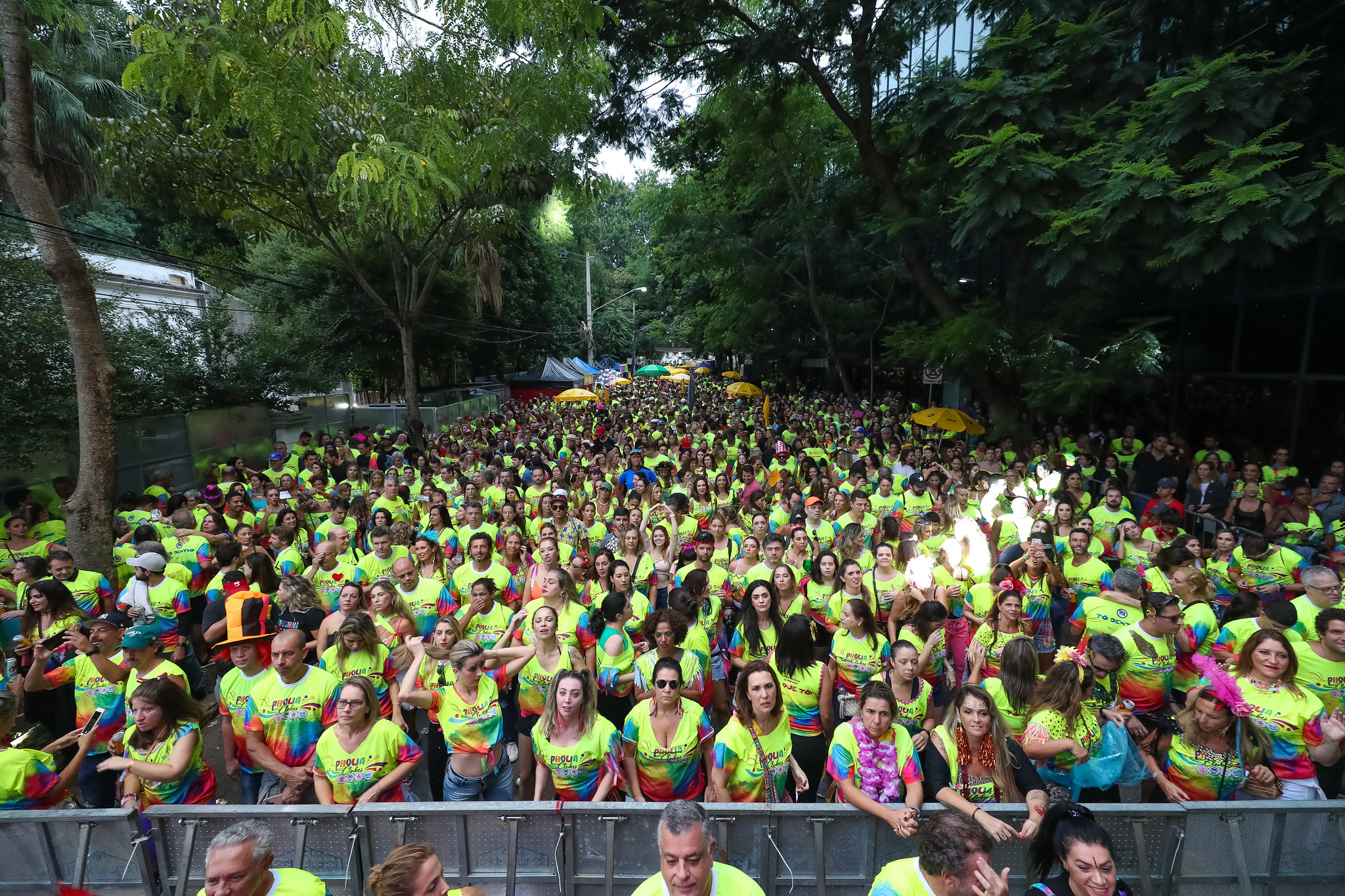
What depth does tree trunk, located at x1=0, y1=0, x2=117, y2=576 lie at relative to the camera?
7137 millimetres

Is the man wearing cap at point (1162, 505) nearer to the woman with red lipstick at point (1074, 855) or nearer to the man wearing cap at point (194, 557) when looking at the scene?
the woman with red lipstick at point (1074, 855)

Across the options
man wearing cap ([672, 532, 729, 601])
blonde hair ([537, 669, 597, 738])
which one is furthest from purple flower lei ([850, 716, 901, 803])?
man wearing cap ([672, 532, 729, 601])

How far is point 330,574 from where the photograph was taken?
22.1ft

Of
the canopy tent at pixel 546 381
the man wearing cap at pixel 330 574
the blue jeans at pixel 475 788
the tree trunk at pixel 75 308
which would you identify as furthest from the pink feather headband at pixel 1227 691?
the canopy tent at pixel 546 381

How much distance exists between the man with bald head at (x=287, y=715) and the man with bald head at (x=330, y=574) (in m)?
2.24

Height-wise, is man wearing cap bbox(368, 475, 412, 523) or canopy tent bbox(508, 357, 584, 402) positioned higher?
canopy tent bbox(508, 357, 584, 402)

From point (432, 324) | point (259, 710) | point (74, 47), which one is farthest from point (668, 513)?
point (432, 324)

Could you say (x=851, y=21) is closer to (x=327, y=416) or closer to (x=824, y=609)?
(x=824, y=609)

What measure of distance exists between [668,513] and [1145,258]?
23.3 feet

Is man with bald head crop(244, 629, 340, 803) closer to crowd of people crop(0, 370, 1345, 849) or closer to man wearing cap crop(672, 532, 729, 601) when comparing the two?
crowd of people crop(0, 370, 1345, 849)

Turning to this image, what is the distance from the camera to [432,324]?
26.4 metres

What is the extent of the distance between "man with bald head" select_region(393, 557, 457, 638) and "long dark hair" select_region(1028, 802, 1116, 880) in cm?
→ 460

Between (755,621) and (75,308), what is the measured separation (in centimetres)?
807

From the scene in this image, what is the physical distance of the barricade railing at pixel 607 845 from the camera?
3.46 m
